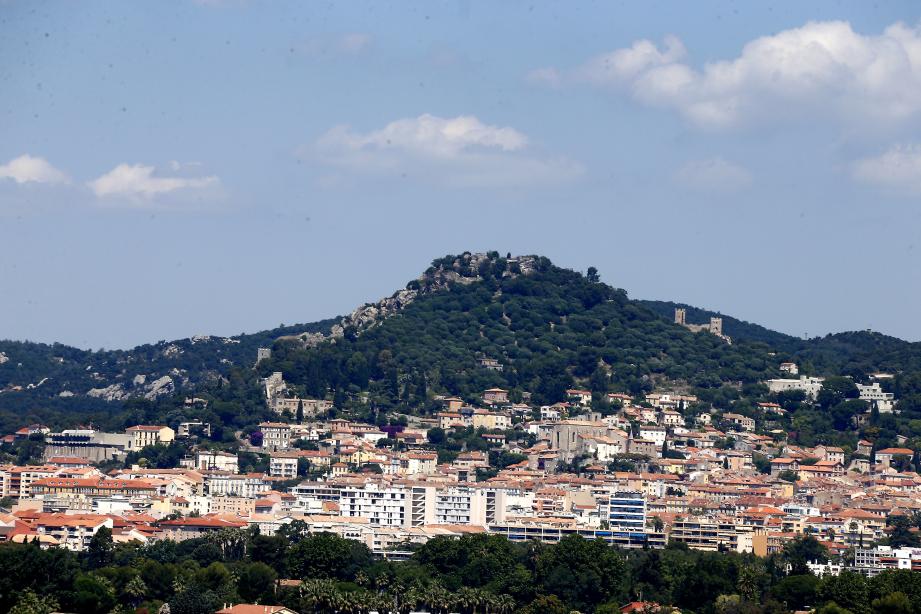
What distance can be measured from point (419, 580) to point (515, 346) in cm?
6947

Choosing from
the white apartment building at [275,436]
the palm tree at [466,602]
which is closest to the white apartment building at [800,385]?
the white apartment building at [275,436]

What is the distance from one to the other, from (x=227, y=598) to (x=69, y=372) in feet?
396

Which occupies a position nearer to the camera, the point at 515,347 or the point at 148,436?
the point at 148,436

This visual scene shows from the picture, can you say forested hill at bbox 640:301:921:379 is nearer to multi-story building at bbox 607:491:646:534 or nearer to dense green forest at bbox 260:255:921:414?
dense green forest at bbox 260:255:921:414

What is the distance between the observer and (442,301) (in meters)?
158

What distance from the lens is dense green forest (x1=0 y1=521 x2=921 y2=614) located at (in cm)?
7475

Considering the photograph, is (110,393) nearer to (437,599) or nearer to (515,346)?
(515,346)

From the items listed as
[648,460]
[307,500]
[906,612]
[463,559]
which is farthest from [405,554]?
[648,460]

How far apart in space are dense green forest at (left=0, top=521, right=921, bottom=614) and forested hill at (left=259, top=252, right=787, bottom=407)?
47.9 m

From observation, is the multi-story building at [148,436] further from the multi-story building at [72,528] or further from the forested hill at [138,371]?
the forested hill at [138,371]

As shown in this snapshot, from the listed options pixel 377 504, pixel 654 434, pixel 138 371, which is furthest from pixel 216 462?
pixel 138 371

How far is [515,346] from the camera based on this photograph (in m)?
151

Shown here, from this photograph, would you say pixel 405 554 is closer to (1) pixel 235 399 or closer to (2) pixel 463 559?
(2) pixel 463 559

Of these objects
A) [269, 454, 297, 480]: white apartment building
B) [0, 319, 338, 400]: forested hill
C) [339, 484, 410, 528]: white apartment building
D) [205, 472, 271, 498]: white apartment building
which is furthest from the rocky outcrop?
[339, 484, 410, 528]: white apartment building
